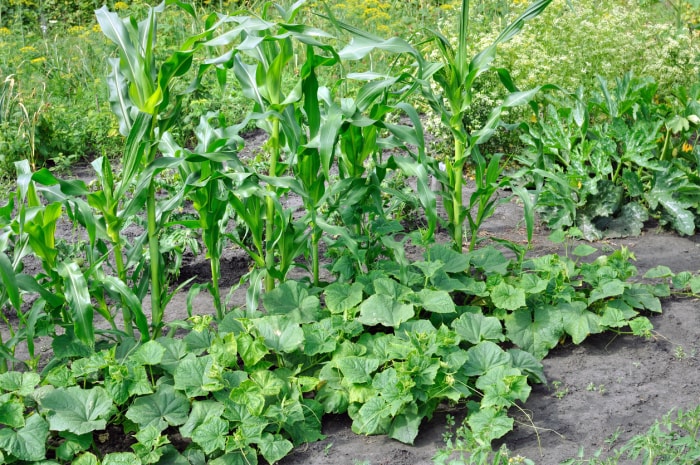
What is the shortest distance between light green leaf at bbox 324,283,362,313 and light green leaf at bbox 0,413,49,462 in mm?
1397

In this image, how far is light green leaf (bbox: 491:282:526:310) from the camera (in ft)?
12.6

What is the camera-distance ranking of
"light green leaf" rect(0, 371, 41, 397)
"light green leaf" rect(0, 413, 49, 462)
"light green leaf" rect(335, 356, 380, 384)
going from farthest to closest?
"light green leaf" rect(335, 356, 380, 384) → "light green leaf" rect(0, 371, 41, 397) → "light green leaf" rect(0, 413, 49, 462)

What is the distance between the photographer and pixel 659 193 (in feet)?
17.3

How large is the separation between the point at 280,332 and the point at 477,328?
0.95m

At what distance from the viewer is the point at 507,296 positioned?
12.8 feet

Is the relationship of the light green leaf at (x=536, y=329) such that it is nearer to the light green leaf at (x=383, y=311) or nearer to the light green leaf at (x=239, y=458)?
the light green leaf at (x=383, y=311)

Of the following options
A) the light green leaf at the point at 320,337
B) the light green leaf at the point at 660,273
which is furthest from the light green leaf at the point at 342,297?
the light green leaf at the point at 660,273

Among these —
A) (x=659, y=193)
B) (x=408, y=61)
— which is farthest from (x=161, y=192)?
(x=659, y=193)

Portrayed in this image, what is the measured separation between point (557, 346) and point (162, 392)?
199 cm

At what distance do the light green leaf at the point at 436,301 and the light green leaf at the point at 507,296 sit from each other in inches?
10.5

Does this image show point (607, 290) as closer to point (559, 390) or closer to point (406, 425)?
point (559, 390)

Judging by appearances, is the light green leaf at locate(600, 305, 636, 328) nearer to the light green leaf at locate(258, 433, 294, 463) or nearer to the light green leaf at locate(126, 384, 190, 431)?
the light green leaf at locate(258, 433, 294, 463)

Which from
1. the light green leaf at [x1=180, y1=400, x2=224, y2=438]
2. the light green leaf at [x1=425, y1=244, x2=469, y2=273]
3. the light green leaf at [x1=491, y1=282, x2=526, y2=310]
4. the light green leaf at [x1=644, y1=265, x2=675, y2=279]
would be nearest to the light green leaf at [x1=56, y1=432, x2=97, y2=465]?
the light green leaf at [x1=180, y1=400, x2=224, y2=438]

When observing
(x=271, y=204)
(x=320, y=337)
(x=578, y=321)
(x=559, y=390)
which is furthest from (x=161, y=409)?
(x=578, y=321)
